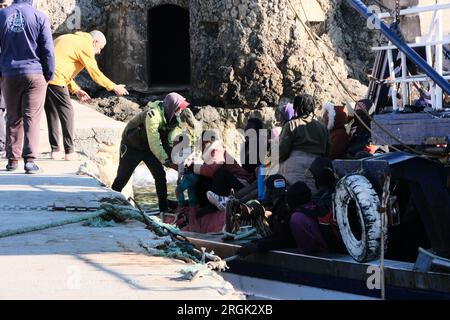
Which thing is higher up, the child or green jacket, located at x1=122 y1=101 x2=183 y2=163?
green jacket, located at x1=122 y1=101 x2=183 y2=163

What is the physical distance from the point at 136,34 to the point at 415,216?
13811 mm

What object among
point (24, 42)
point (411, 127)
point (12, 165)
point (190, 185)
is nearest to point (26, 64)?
point (24, 42)

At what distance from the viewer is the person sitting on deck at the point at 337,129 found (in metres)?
8.70

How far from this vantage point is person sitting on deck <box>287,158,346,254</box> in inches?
278

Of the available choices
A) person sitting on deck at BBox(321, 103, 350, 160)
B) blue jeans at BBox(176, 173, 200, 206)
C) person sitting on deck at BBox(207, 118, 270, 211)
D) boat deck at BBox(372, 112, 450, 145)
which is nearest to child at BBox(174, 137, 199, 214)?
blue jeans at BBox(176, 173, 200, 206)

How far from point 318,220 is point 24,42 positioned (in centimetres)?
355

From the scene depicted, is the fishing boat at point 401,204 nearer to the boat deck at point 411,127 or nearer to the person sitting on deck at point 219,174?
the boat deck at point 411,127

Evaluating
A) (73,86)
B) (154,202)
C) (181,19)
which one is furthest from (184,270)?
(181,19)

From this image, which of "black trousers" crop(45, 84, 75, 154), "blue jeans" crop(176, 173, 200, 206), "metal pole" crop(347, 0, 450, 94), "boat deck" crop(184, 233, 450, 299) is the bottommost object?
"boat deck" crop(184, 233, 450, 299)

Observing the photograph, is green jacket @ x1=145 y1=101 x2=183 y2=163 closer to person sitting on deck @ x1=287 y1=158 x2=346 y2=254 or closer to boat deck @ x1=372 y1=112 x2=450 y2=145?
person sitting on deck @ x1=287 y1=158 x2=346 y2=254

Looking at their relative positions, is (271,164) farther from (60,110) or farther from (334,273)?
(60,110)

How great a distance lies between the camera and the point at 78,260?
215 inches

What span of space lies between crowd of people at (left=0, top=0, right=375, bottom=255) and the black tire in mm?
405

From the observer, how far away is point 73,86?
10633mm
